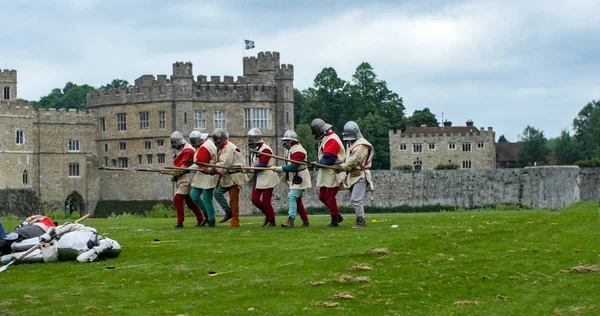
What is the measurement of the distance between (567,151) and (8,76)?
205ft

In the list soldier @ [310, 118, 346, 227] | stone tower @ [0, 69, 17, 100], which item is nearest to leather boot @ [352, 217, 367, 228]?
soldier @ [310, 118, 346, 227]

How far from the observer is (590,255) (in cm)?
1898

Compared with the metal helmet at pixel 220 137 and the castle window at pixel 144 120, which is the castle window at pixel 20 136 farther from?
the metal helmet at pixel 220 137

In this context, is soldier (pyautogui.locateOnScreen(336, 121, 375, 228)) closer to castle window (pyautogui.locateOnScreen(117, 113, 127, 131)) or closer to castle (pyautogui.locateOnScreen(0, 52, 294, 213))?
castle (pyautogui.locateOnScreen(0, 52, 294, 213))

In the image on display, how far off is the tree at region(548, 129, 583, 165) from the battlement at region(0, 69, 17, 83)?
59.5 m

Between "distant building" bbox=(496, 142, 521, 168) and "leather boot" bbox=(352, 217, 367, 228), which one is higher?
"distant building" bbox=(496, 142, 521, 168)

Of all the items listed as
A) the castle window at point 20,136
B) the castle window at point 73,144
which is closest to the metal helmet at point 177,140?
the castle window at point 20,136

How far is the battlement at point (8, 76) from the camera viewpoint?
10344cm

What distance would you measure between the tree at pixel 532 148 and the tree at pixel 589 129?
4.57 metres

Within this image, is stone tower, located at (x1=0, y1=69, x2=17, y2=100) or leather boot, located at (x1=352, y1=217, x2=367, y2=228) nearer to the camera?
leather boot, located at (x1=352, y1=217, x2=367, y2=228)

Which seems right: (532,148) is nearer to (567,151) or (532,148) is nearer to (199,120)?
(567,151)

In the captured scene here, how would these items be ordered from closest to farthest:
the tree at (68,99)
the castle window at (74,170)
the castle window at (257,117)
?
the castle window at (257,117) → the castle window at (74,170) → the tree at (68,99)

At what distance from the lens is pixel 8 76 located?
340 ft

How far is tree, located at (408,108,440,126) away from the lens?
452 ft
